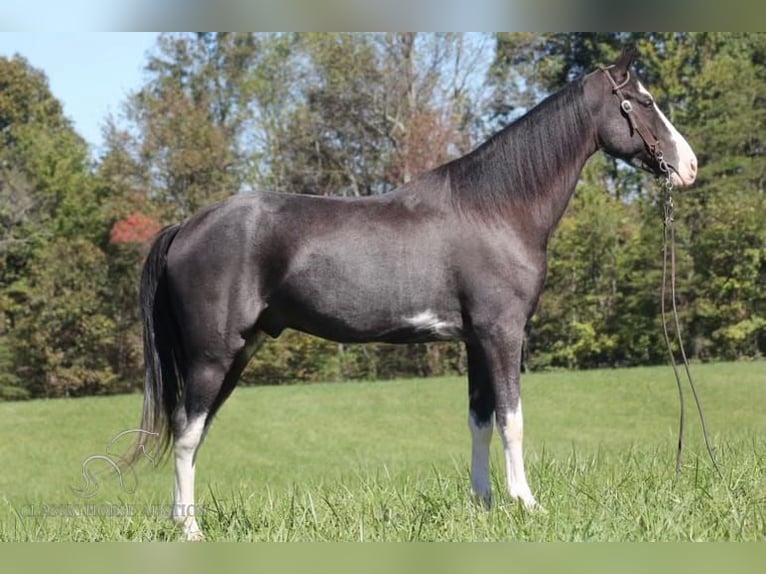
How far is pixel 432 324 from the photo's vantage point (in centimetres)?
365

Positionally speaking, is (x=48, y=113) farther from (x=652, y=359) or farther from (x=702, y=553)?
(x=702, y=553)

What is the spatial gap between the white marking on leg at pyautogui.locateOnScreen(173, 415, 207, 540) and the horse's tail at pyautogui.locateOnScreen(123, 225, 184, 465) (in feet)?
0.59

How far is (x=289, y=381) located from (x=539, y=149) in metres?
7.16

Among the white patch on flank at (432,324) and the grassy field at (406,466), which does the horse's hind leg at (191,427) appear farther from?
the white patch on flank at (432,324)

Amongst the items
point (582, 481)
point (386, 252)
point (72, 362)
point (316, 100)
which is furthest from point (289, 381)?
point (386, 252)

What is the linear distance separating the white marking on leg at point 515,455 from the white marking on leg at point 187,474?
1.33 metres

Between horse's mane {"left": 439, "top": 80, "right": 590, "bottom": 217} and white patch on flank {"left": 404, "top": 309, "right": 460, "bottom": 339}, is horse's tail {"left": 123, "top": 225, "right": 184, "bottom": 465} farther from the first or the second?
horse's mane {"left": 439, "top": 80, "right": 590, "bottom": 217}

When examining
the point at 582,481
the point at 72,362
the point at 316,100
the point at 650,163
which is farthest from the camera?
the point at 316,100

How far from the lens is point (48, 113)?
36.2 ft

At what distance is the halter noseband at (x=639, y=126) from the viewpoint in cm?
379

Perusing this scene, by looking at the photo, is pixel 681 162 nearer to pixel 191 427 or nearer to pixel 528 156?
pixel 528 156

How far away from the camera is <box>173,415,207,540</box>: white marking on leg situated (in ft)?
11.7

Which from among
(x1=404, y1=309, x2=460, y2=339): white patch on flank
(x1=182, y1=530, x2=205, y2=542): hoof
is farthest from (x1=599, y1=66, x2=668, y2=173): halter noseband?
(x1=182, y1=530, x2=205, y2=542): hoof

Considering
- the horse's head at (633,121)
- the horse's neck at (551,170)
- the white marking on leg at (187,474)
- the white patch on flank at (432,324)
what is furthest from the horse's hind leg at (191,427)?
the horse's head at (633,121)
